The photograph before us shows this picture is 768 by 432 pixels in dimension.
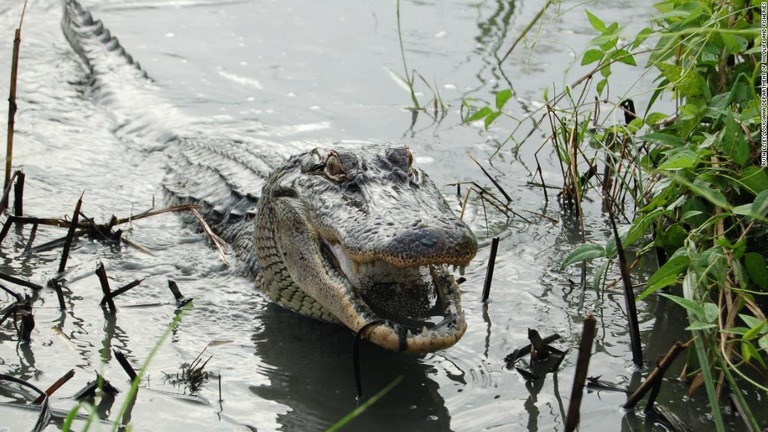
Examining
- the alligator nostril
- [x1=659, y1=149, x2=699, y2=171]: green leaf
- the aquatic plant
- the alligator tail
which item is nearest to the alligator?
the alligator nostril

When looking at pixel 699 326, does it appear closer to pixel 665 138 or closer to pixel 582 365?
pixel 582 365

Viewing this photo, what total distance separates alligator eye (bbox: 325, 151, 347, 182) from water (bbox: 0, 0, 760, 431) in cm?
68

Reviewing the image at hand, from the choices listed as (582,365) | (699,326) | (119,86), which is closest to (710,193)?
(699,326)

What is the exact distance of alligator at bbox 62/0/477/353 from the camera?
3170 mm

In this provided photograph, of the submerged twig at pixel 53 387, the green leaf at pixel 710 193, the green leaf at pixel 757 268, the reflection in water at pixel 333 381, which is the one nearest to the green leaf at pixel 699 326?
the green leaf at pixel 710 193

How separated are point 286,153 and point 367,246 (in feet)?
11.0

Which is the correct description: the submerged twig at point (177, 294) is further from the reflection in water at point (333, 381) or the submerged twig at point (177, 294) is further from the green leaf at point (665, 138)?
the green leaf at point (665, 138)

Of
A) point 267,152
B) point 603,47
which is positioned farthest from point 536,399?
point 267,152

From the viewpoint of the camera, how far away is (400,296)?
11.6 ft

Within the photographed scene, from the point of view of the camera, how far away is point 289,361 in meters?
3.75

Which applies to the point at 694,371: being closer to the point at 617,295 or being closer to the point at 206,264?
the point at 617,295

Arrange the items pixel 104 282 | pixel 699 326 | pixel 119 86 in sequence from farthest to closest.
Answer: pixel 119 86, pixel 104 282, pixel 699 326

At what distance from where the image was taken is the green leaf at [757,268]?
324 centimetres

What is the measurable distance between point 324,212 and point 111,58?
16.5 feet
